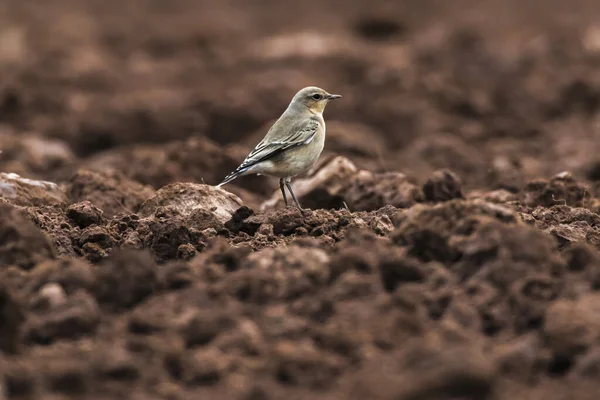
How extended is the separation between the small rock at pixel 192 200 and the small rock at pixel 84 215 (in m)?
0.53

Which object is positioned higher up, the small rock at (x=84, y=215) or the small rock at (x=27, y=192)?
the small rock at (x=27, y=192)

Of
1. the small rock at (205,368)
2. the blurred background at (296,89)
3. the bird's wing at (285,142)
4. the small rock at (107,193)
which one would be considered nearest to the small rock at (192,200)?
the bird's wing at (285,142)

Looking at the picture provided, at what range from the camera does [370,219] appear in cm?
879

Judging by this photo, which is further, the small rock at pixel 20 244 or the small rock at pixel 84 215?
the small rock at pixel 84 215

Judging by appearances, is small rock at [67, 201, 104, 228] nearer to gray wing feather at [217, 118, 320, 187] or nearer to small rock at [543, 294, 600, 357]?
gray wing feather at [217, 118, 320, 187]

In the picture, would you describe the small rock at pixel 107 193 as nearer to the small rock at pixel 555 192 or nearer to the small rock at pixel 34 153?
the small rock at pixel 34 153

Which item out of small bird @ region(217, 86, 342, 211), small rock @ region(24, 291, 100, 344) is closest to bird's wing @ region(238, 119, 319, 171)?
small bird @ region(217, 86, 342, 211)

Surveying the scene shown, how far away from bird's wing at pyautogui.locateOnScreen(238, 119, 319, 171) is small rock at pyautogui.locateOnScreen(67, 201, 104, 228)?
164 cm

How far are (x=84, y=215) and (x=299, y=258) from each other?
259 cm

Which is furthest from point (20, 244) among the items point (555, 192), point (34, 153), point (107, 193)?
point (34, 153)

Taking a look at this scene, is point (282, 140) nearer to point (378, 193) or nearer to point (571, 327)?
point (378, 193)

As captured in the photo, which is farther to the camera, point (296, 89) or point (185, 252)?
point (296, 89)

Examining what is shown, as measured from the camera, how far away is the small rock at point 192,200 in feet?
30.1

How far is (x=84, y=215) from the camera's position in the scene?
8914mm
